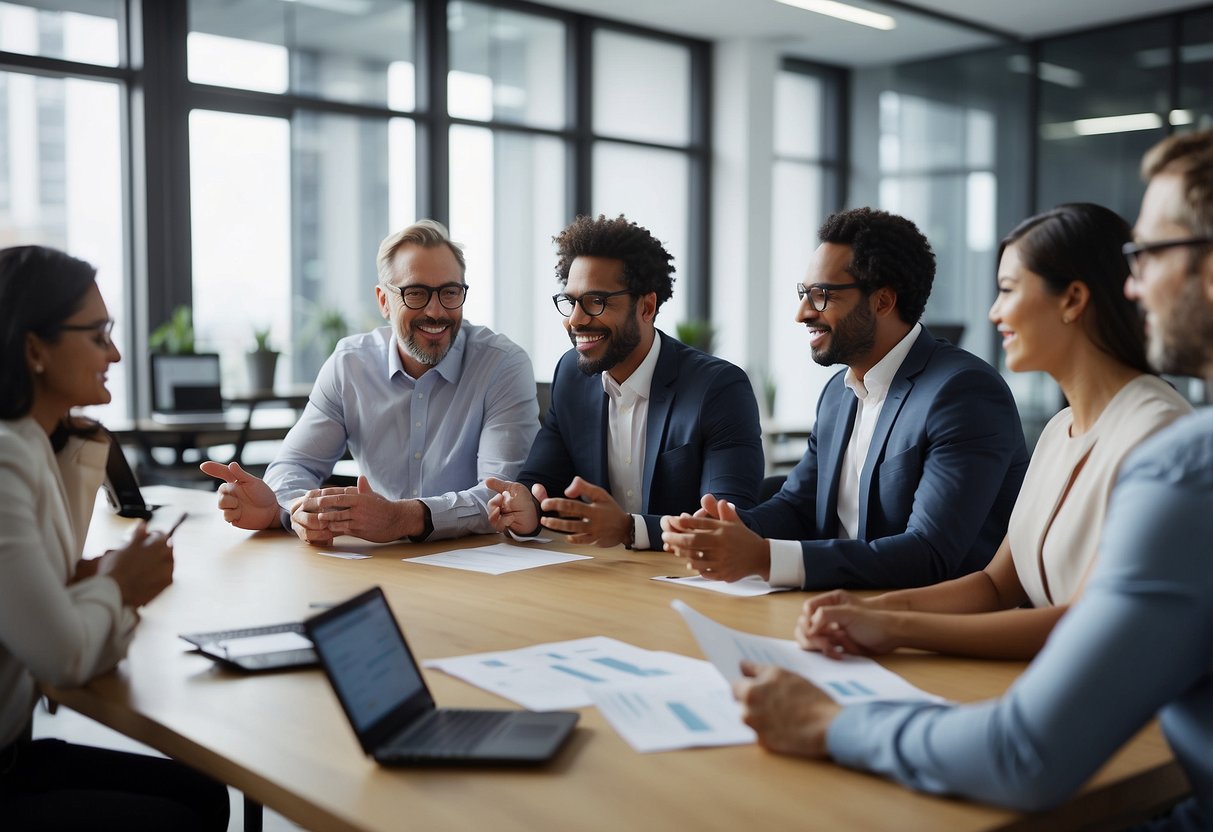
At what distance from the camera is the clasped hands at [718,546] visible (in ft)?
6.51

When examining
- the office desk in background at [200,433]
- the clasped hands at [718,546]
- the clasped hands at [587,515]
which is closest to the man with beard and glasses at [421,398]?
the clasped hands at [587,515]

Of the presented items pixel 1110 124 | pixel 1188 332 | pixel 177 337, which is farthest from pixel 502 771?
pixel 1110 124

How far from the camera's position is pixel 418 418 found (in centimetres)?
314

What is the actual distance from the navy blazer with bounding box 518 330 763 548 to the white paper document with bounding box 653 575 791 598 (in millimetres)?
527

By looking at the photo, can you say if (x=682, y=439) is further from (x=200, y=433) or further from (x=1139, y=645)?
(x=200, y=433)

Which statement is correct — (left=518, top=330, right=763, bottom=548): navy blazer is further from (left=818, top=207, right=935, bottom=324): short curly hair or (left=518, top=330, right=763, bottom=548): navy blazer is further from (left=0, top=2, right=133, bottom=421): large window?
(left=0, top=2, right=133, bottom=421): large window

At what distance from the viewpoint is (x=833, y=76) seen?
33.4 ft

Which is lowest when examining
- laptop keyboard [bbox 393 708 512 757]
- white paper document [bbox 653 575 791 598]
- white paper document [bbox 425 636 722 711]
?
white paper document [bbox 653 575 791 598]

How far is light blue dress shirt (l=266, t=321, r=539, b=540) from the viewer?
3135 millimetres

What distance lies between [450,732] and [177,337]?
553 centimetres

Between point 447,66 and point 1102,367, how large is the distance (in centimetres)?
673

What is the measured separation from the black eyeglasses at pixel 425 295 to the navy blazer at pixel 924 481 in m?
1.13

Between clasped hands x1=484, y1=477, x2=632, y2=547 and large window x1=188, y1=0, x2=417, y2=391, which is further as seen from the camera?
large window x1=188, y1=0, x2=417, y2=391

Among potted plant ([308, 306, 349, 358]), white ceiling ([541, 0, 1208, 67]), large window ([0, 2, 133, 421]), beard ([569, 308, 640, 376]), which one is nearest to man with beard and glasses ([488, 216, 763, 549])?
beard ([569, 308, 640, 376])
